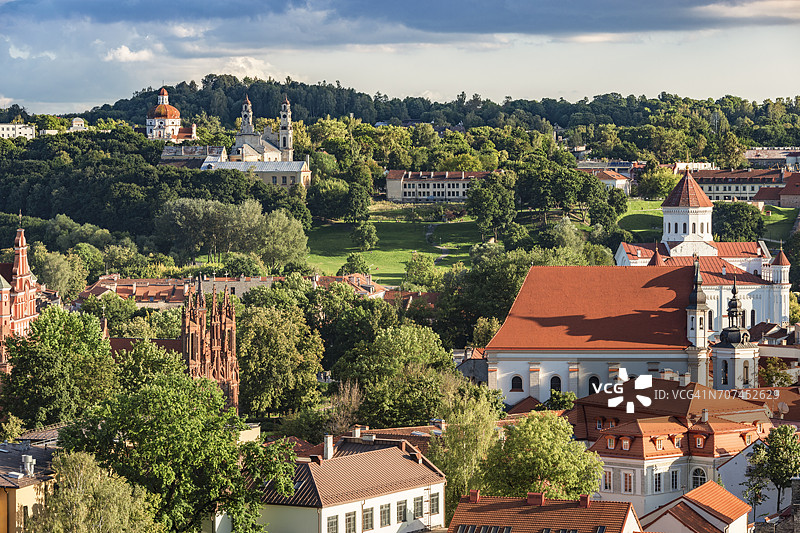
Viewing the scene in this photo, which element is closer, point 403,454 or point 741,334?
point 403,454

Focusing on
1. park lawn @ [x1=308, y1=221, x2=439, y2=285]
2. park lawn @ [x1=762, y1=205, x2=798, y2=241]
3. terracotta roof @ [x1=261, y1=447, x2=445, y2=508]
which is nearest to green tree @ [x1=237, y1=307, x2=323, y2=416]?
terracotta roof @ [x1=261, y1=447, x2=445, y2=508]

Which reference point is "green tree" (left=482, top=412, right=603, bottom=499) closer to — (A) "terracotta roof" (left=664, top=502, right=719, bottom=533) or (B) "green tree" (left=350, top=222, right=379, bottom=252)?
(A) "terracotta roof" (left=664, top=502, right=719, bottom=533)

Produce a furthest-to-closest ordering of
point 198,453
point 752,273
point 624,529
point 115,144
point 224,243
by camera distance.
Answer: point 115,144
point 224,243
point 752,273
point 198,453
point 624,529

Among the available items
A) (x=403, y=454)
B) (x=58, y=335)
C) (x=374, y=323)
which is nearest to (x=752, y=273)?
(x=374, y=323)

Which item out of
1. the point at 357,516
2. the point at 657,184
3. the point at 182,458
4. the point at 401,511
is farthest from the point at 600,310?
the point at 657,184

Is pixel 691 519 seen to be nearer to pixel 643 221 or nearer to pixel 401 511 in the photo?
pixel 401 511

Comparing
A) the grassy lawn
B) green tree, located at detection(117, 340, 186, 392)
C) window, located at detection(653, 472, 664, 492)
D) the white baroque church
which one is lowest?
window, located at detection(653, 472, 664, 492)

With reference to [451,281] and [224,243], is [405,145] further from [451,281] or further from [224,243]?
[451,281]
